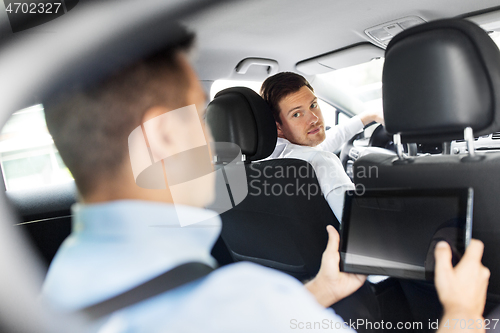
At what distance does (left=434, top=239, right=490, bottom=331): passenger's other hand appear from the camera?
0.95m

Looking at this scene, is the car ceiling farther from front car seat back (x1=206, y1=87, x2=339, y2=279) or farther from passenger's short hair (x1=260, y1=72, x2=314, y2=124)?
front car seat back (x1=206, y1=87, x2=339, y2=279)

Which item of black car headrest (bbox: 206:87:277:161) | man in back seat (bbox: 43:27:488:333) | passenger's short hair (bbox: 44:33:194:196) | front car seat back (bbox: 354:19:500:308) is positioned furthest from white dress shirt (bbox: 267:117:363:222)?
passenger's short hair (bbox: 44:33:194:196)

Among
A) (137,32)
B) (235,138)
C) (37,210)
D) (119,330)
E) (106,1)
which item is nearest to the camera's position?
(119,330)

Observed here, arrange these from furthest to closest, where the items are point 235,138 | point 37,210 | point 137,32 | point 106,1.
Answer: point 37,210 → point 235,138 → point 137,32 → point 106,1

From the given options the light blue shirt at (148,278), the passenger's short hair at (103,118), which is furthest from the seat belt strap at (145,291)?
the passenger's short hair at (103,118)

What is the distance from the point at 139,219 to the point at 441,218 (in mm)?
818

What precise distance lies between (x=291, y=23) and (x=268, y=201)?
2.67 feet

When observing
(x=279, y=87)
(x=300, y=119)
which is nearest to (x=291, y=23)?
(x=279, y=87)

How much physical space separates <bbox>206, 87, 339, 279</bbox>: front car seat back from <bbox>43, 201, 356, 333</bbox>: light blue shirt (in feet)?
2.43

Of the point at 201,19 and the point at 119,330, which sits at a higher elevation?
the point at 201,19

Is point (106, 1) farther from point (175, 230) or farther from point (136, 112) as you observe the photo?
point (175, 230)

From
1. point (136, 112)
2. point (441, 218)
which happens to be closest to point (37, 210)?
point (136, 112)

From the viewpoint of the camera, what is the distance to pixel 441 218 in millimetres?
1027

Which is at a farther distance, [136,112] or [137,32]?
[137,32]
